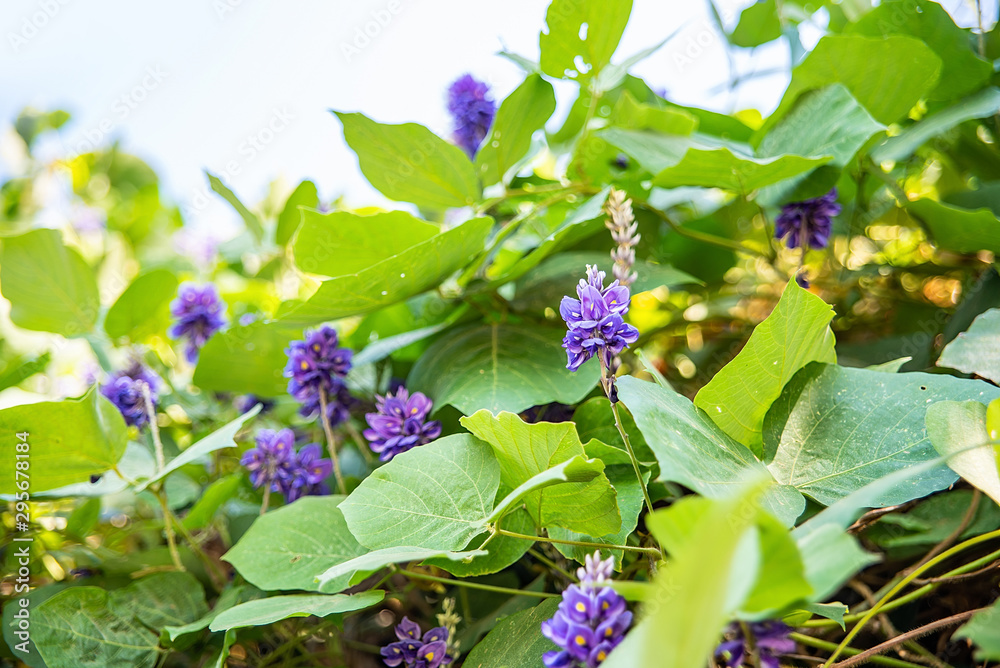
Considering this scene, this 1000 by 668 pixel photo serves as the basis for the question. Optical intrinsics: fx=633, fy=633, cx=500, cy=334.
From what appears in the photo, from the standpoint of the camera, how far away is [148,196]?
1422 millimetres

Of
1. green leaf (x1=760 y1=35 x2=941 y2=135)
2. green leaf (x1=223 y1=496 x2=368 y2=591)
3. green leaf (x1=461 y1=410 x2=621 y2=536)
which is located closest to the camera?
green leaf (x1=461 y1=410 x2=621 y2=536)

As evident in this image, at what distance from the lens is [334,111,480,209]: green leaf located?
2.10 feet

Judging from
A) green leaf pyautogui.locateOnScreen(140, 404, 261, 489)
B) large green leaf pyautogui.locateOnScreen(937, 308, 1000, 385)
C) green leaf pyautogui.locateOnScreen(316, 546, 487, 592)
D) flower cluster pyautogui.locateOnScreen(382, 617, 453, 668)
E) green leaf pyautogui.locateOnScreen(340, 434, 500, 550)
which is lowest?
flower cluster pyautogui.locateOnScreen(382, 617, 453, 668)

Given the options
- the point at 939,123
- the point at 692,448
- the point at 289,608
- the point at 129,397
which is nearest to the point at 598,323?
the point at 692,448

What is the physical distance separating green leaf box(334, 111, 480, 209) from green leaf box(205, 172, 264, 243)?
0.20 metres

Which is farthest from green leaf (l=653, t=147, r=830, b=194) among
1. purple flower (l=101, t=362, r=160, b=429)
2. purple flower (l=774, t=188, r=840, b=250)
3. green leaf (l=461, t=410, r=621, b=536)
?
purple flower (l=101, t=362, r=160, b=429)

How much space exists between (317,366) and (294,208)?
298mm

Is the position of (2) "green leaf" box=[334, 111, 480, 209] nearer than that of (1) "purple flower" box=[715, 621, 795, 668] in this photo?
No

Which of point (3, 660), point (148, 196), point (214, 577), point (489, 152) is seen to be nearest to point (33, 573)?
point (3, 660)

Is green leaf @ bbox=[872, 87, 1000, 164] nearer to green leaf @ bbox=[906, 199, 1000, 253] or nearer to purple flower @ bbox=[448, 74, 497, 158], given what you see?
green leaf @ bbox=[906, 199, 1000, 253]

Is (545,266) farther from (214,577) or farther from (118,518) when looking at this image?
(118,518)

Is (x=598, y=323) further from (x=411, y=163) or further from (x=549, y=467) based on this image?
(x=411, y=163)

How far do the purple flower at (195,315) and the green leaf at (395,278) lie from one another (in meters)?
0.32

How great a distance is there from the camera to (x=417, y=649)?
0.51 m
